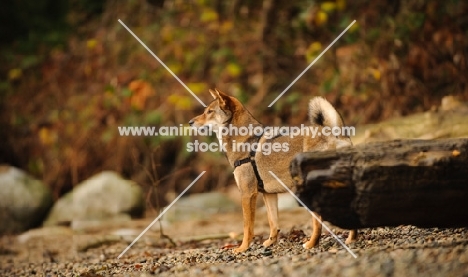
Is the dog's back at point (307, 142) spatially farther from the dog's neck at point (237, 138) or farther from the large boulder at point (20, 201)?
the large boulder at point (20, 201)

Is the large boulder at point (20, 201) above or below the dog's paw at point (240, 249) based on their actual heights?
above

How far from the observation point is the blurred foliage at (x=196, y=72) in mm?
11773

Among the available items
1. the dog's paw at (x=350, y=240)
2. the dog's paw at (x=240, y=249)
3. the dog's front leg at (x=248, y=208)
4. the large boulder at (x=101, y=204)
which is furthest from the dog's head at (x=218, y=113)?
the large boulder at (x=101, y=204)

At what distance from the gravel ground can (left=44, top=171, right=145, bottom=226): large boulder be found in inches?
99.5

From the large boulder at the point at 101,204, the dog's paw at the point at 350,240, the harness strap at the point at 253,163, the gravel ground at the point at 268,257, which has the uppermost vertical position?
the harness strap at the point at 253,163

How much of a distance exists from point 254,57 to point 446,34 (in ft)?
13.0

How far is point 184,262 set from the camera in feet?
18.7

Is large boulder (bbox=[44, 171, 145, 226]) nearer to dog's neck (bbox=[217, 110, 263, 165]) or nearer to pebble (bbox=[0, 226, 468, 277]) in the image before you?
pebble (bbox=[0, 226, 468, 277])

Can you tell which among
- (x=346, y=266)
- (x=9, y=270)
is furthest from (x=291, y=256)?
(x=9, y=270)

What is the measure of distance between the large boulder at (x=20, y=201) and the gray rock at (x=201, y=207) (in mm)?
2302

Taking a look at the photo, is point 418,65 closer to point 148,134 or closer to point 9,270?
point 148,134

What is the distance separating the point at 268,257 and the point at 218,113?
1395mm

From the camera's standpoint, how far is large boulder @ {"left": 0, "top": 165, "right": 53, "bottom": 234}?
11.3 metres

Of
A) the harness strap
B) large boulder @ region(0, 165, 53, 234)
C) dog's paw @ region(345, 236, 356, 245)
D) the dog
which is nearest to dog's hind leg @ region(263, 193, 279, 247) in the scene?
the dog
